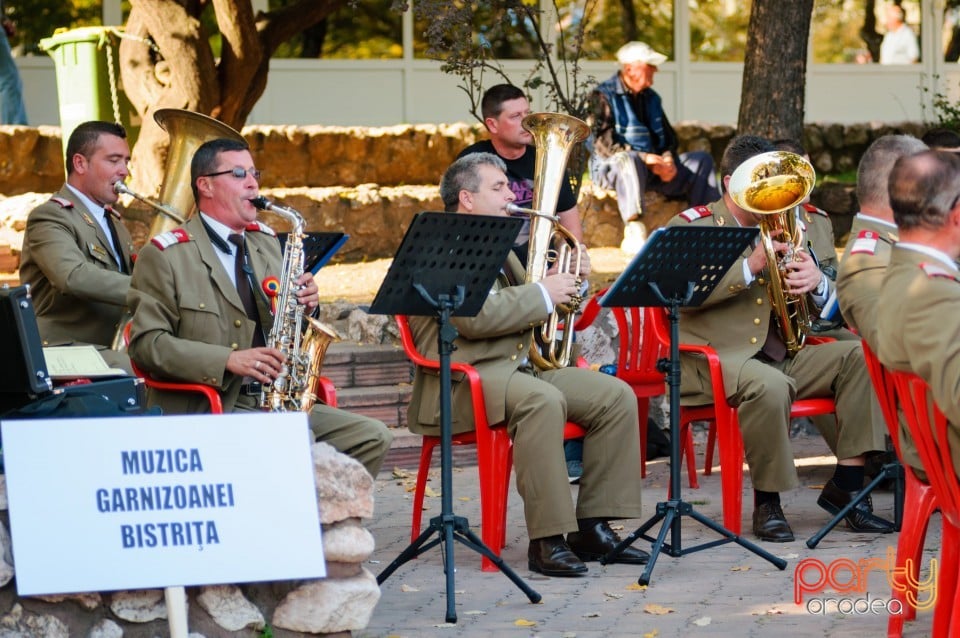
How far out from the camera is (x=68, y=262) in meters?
5.86

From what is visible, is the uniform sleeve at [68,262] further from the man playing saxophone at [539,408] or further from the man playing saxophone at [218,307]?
the man playing saxophone at [539,408]

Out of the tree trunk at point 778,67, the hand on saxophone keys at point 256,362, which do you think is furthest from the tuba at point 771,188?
the tree trunk at point 778,67

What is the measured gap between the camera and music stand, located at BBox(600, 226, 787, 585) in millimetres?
5230

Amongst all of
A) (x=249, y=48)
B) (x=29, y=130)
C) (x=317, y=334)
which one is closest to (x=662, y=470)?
(x=317, y=334)

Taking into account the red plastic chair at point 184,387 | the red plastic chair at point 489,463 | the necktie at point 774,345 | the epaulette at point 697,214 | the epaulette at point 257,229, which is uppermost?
the epaulette at point 257,229

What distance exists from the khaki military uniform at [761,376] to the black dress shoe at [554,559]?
100 centimetres

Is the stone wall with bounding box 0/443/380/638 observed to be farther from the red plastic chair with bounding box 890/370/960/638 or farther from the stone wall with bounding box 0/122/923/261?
the stone wall with bounding box 0/122/923/261

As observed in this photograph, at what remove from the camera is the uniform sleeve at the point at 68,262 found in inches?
230

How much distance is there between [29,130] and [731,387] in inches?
242

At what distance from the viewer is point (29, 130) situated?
1024 centimetres

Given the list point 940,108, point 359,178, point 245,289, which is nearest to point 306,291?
point 245,289

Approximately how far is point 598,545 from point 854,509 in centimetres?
112

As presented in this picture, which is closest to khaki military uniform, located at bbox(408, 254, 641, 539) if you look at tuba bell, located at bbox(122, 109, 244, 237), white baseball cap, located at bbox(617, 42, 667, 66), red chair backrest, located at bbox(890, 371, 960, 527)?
tuba bell, located at bbox(122, 109, 244, 237)

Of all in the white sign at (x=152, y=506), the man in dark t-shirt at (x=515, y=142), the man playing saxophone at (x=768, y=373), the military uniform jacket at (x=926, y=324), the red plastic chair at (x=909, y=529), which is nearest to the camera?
the military uniform jacket at (x=926, y=324)
